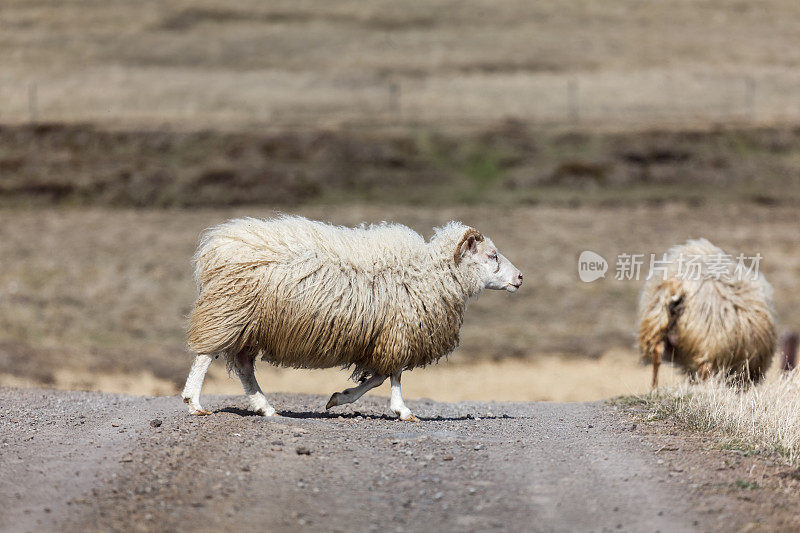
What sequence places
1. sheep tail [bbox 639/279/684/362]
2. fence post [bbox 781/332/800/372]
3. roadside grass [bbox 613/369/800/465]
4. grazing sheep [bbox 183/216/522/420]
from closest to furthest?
roadside grass [bbox 613/369/800/465], grazing sheep [bbox 183/216/522/420], sheep tail [bbox 639/279/684/362], fence post [bbox 781/332/800/372]

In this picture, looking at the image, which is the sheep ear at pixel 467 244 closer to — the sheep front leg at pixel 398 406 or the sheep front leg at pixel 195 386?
the sheep front leg at pixel 398 406

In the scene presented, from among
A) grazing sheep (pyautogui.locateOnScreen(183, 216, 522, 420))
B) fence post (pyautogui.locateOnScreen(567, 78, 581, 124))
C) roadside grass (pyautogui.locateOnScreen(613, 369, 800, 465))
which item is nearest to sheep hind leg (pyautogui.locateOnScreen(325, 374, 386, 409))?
grazing sheep (pyautogui.locateOnScreen(183, 216, 522, 420))

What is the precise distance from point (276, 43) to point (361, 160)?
2136 cm

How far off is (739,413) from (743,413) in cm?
15

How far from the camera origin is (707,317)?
40.7 feet

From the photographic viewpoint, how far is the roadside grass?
314 inches

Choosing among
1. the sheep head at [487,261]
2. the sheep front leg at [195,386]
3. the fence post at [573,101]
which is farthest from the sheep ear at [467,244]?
the fence post at [573,101]

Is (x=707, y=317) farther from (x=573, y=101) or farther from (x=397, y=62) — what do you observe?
(x=397, y=62)

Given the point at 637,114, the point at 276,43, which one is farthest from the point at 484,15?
the point at 637,114

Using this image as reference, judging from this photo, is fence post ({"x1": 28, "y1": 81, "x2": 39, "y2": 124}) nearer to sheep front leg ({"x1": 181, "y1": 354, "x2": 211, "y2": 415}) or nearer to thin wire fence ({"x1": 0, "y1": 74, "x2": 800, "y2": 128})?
thin wire fence ({"x1": 0, "y1": 74, "x2": 800, "y2": 128})

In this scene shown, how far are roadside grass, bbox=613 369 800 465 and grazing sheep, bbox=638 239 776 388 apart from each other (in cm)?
160

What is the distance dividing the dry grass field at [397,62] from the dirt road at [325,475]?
27944 millimetres

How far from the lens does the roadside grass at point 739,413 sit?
7988mm

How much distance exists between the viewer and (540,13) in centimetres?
5753
